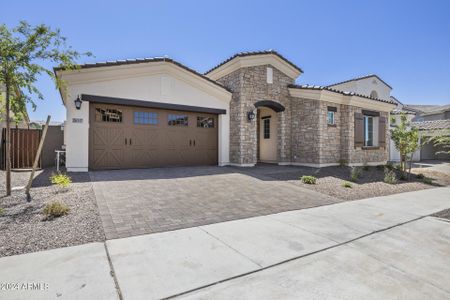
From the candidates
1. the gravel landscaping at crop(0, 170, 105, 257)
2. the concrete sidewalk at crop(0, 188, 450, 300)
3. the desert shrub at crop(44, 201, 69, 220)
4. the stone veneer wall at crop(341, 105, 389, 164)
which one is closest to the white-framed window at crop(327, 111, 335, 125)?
the stone veneer wall at crop(341, 105, 389, 164)

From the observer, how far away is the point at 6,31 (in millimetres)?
5617

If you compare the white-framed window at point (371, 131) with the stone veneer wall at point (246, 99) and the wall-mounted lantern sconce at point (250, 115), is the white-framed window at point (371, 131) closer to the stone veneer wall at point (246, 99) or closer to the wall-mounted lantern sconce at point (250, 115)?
the stone veneer wall at point (246, 99)

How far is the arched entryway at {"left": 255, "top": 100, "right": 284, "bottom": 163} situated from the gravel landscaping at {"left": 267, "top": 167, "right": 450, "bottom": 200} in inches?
126

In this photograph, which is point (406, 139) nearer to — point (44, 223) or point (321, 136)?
point (321, 136)

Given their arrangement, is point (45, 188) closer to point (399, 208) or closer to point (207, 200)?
point (207, 200)

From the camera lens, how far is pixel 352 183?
31.3 feet

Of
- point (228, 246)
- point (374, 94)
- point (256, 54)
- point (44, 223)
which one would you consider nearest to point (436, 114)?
point (374, 94)

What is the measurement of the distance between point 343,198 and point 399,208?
1.39 m

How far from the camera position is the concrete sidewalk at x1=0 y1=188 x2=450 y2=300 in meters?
2.62

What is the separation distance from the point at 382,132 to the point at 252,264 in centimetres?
1524

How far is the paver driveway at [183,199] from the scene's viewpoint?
15.3 ft

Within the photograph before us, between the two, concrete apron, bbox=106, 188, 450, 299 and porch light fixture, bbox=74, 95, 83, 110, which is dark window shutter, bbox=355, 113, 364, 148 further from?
porch light fixture, bbox=74, 95, 83, 110

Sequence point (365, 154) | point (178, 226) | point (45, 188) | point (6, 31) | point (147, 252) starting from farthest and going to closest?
point (365, 154), point (45, 188), point (6, 31), point (178, 226), point (147, 252)

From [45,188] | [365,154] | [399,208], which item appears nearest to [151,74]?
[45,188]
